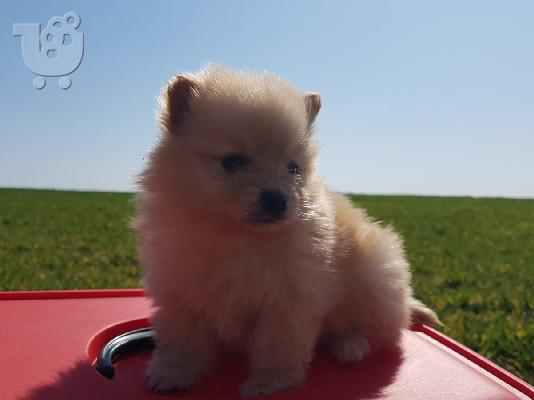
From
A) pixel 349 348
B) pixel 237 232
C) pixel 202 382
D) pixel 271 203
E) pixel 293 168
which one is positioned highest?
pixel 293 168

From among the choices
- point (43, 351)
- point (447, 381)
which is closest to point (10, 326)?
point (43, 351)

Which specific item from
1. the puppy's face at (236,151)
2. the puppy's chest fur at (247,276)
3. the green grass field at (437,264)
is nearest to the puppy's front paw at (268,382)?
the puppy's chest fur at (247,276)

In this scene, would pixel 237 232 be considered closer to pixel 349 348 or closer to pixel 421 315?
pixel 349 348

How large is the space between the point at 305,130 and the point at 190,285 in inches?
25.8

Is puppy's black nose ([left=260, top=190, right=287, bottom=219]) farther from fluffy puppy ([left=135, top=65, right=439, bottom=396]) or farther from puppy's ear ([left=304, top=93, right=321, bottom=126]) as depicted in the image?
puppy's ear ([left=304, top=93, right=321, bottom=126])

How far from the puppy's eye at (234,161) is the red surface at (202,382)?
0.74 meters

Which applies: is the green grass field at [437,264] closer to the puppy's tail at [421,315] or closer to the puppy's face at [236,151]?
the puppy's face at [236,151]

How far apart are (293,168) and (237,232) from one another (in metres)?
0.29

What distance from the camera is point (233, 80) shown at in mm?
1912

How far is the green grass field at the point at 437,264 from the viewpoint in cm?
374

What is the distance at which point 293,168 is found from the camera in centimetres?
190

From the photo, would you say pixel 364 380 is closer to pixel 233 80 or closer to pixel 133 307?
pixel 233 80

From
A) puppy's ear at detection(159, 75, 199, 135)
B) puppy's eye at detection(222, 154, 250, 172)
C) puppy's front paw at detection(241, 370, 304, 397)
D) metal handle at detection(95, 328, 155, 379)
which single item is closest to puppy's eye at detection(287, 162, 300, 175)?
puppy's eye at detection(222, 154, 250, 172)

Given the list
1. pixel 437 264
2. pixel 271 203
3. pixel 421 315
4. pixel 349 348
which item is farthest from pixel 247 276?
pixel 437 264
